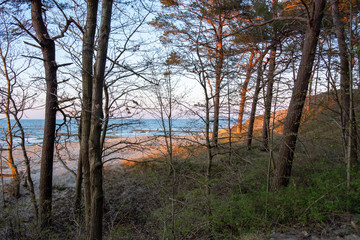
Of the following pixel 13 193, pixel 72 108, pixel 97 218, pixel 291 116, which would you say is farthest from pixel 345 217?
pixel 13 193

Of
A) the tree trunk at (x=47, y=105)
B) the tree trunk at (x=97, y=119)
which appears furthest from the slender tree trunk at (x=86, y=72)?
the tree trunk at (x=47, y=105)

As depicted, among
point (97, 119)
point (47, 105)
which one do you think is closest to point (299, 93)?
point (97, 119)

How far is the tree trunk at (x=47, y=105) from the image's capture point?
6191 millimetres

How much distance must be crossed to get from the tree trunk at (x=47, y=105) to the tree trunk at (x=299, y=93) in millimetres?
6103

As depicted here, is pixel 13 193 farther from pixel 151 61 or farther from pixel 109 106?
pixel 151 61

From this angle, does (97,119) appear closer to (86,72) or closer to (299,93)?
(86,72)

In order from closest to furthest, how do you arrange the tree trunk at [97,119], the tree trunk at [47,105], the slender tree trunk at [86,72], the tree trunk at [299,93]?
the tree trunk at [97,119] < the slender tree trunk at [86,72] < the tree trunk at [299,93] < the tree trunk at [47,105]

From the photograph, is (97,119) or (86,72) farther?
(86,72)

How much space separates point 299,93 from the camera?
17.7ft

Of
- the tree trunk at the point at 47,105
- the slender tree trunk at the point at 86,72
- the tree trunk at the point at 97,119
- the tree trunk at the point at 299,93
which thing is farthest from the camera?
the tree trunk at the point at 47,105

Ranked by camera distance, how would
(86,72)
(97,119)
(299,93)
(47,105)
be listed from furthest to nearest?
(47,105), (299,93), (86,72), (97,119)

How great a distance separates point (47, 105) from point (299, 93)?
6.60 m

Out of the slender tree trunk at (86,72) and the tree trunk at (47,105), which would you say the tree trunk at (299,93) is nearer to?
the slender tree trunk at (86,72)

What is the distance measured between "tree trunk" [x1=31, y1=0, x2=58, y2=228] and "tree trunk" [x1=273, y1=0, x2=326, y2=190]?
240 inches
